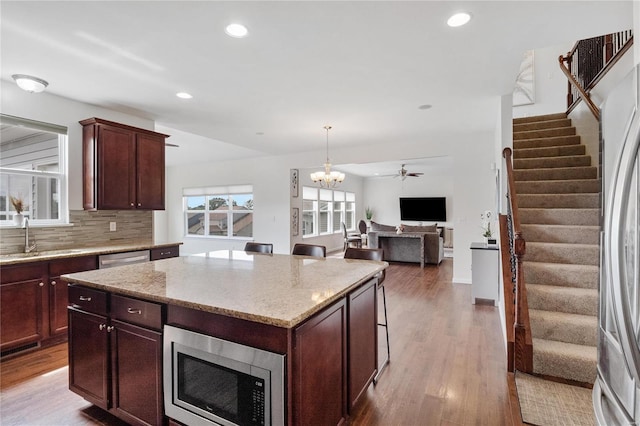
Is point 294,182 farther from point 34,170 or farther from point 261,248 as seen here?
point 34,170

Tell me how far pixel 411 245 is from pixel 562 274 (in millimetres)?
4530

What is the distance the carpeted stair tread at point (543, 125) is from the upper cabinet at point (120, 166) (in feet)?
18.3

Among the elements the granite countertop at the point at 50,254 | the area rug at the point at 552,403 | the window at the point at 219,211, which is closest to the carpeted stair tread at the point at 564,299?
the area rug at the point at 552,403

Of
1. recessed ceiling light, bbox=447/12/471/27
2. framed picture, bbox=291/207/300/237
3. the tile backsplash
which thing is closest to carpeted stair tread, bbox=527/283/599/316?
recessed ceiling light, bbox=447/12/471/27

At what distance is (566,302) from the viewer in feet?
8.93

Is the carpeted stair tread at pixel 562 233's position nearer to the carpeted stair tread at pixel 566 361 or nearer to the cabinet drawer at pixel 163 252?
the carpeted stair tread at pixel 566 361

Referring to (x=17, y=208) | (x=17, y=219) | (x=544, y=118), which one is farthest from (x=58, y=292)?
(x=544, y=118)

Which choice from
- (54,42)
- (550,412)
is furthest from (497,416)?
(54,42)

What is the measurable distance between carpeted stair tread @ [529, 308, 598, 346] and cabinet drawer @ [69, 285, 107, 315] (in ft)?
10.4

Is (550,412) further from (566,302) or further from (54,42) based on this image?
(54,42)

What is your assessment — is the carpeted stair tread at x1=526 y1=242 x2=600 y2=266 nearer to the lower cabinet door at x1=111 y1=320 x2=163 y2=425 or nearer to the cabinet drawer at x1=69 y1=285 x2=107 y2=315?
the lower cabinet door at x1=111 y1=320 x2=163 y2=425

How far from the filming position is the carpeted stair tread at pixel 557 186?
12.0 ft

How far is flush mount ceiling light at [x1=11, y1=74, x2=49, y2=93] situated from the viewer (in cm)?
286

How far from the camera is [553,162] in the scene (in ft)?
13.8
